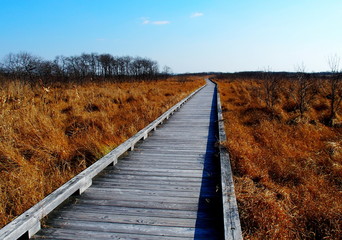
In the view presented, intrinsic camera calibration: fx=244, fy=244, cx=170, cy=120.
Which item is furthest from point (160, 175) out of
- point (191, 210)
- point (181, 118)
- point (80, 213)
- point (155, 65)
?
point (155, 65)

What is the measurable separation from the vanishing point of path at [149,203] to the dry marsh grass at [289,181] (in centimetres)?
40

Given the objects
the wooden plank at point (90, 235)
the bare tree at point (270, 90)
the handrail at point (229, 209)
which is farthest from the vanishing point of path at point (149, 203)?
the bare tree at point (270, 90)

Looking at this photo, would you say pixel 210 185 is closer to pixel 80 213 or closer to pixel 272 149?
pixel 80 213

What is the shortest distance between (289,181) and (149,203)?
2.66 m

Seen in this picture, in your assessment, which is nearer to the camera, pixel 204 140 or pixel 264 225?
pixel 264 225

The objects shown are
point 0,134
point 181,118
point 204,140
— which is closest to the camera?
point 0,134

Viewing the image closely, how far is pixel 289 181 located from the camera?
4.15 meters

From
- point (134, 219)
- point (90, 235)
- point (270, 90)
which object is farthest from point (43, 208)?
point (270, 90)

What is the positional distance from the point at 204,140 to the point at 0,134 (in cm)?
418

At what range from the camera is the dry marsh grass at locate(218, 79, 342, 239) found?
8.75 ft

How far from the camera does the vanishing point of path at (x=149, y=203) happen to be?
2215 mm

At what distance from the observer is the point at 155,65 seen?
6788cm

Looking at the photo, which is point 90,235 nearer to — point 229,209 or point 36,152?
point 229,209

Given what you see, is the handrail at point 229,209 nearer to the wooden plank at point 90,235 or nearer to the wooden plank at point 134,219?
the wooden plank at point 134,219
